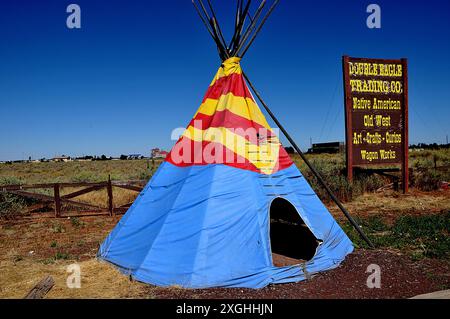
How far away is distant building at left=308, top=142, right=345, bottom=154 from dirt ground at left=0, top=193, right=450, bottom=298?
4053 centimetres

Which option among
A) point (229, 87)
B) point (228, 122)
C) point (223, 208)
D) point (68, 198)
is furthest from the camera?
point (68, 198)

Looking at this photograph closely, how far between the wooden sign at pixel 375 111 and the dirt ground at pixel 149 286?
274 inches

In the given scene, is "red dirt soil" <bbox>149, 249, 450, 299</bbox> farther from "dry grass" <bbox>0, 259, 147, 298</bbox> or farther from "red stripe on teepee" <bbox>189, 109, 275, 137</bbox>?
"red stripe on teepee" <bbox>189, 109, 275, 137</bbox>

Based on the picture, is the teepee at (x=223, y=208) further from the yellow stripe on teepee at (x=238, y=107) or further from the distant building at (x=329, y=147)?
the distant building at (x=329, y=147)

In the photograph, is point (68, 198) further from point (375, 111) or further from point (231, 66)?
point (375, 111)

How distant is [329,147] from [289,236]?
41573 millimetres

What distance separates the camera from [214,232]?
5.56 meters

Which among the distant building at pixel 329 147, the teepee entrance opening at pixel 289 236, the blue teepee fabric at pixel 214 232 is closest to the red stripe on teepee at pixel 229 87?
the blue teepee fabric at pixel 214 232

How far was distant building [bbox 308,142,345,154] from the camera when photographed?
45838 mm

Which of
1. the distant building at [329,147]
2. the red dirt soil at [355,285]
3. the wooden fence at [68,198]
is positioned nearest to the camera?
the red dirt soil at [355,285]

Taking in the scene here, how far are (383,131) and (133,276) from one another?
11.5 meters

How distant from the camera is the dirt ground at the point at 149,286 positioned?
5.12 meters

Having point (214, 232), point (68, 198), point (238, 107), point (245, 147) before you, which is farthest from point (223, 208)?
point (68, 198)
